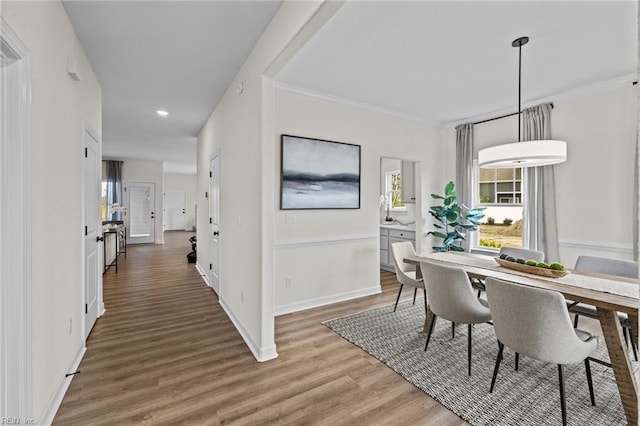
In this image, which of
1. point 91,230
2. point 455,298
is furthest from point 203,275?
point 455,298

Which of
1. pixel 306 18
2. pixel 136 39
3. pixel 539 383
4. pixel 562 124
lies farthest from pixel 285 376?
pixel 562 124

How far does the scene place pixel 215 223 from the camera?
4281 mm

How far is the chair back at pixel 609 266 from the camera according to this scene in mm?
2434

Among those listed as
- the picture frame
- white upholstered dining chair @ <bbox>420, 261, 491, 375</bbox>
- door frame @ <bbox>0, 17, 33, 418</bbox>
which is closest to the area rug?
white upholstered dining chair @ <bbox>420, 261, 491, 375</bbox>

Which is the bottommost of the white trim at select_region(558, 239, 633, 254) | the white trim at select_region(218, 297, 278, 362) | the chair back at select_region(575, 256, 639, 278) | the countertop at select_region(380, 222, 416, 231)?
the white trim at select_region(218, 297, 278, 362)

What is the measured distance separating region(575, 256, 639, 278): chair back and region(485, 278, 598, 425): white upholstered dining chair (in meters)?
1.09

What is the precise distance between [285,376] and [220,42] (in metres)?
2.81

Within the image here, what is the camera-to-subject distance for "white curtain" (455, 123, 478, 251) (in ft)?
15.1

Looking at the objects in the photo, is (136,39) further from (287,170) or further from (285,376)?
(285,376)

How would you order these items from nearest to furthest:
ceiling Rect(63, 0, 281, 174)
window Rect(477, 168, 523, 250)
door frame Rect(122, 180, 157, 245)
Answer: ceiling Rect(63, 0, 281, 174)
window Rect(477, 168, 523, 250)
door frame Rect(122, 180, 157, 245)

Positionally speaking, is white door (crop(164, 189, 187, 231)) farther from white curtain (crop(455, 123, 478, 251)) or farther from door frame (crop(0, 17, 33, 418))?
door frame (crop(0, 17, 33, 418))

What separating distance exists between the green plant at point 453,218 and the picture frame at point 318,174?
1.54 meters

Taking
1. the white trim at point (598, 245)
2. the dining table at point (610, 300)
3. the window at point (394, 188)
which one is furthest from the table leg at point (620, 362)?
the window at point (394, 188)

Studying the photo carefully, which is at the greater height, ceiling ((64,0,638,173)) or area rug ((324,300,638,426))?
ceiling ((64,0,638,173))
